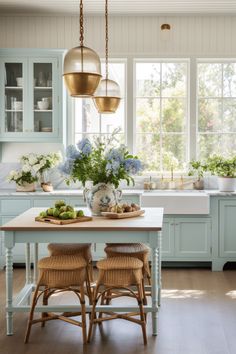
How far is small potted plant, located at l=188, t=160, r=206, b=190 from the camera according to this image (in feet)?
22.6

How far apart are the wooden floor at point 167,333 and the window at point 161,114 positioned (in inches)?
86.0

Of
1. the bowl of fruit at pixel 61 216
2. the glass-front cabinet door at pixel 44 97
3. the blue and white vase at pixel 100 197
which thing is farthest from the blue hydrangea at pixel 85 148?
the glass-front cabinet door at pixel 44 97

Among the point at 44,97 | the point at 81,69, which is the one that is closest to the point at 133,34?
the point at 44,97

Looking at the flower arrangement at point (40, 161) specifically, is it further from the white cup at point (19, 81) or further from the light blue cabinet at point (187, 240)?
the light blue cabinet at point (187, 240)

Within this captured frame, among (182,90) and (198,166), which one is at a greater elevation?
(182,90)

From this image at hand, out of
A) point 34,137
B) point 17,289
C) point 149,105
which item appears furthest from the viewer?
point 149,105

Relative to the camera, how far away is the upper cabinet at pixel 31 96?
22.0 feet

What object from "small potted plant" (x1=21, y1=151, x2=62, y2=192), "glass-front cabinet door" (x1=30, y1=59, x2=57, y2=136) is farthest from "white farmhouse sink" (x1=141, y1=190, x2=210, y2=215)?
"glass-front cabinet door" (x1=30, y1=59, x2=57, y2=136)

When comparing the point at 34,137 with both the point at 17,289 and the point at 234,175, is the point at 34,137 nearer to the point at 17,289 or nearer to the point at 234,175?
the point at 17,289

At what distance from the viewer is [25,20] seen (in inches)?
278

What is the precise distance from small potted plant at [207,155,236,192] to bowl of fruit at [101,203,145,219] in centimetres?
222

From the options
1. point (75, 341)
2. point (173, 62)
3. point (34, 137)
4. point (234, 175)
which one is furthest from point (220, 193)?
point (75, 341)

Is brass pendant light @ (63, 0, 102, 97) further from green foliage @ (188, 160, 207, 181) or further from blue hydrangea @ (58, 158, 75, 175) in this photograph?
green foliage @ (188, 160, 207, 181)

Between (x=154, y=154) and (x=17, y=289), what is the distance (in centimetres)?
258
